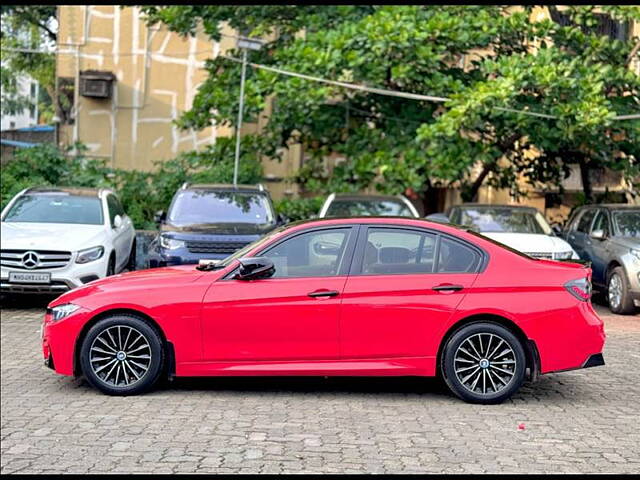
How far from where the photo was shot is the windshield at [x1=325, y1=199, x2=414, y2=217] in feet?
54.0

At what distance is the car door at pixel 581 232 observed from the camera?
55.5 feet

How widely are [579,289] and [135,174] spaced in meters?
Answer: 15.5

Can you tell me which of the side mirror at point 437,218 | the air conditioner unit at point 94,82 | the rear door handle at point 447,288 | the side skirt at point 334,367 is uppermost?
the air conditioner unit at point 94,82

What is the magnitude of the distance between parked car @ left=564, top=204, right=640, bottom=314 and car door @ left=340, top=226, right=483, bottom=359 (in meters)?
6.55

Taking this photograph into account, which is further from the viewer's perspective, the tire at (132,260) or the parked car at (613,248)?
the tire at (132,260)

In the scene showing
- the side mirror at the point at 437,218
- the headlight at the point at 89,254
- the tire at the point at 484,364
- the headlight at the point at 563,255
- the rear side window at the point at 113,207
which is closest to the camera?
the tire at the point at 484,364

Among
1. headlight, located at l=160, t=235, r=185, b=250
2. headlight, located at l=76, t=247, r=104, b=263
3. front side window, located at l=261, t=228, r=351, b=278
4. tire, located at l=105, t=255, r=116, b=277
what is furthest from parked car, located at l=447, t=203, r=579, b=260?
front side window, located at l=261, t=228, r=351, b=278

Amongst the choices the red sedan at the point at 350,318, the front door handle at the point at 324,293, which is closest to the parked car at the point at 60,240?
the red sedan at the point at 350,318

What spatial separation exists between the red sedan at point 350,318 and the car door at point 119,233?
20.9 ft

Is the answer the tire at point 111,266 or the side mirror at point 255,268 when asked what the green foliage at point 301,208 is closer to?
the tire at point 111,266

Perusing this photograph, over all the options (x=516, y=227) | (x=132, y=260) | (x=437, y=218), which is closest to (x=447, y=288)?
(x=437, y=218)

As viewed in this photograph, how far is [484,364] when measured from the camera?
8305 mm

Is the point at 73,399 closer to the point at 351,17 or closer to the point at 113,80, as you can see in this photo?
the point at 351,17

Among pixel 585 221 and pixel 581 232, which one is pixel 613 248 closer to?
pixel 581 232
